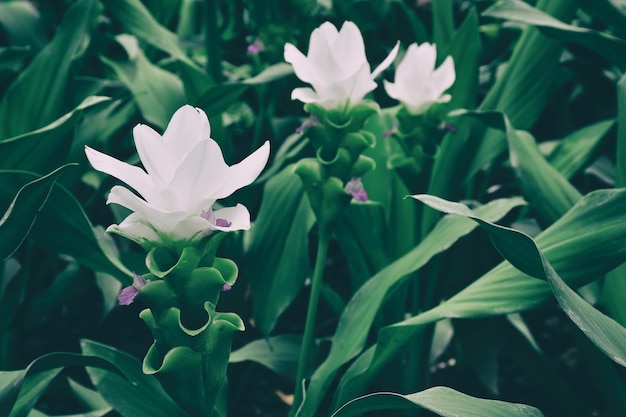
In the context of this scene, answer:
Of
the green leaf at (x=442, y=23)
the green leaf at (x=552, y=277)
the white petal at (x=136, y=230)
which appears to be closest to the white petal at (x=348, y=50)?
the green leaf at (x=552, y=277)

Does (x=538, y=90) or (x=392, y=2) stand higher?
(x=538, y=90)

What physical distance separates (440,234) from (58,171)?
49cm

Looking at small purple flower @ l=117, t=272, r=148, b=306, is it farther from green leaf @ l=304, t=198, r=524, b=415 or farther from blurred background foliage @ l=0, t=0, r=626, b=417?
green leaf @ l=304, t=198, r=524, b=415

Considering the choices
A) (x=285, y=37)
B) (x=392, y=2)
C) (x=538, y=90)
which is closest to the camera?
(x=538, y=90)

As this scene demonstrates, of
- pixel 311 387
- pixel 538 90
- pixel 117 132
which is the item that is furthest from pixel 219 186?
pixel 117 132

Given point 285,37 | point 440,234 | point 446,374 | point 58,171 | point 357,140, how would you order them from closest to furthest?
point 58,171
point 357,140
point 440,234
point 285,37
point 446,374

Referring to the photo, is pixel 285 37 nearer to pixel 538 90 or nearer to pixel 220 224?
pixel 538 90

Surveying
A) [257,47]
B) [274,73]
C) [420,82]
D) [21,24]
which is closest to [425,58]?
[420,82]

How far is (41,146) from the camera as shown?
93 cm

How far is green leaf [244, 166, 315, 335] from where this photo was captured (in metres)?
1.09

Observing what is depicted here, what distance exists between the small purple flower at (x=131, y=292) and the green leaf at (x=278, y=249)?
48 centimetres

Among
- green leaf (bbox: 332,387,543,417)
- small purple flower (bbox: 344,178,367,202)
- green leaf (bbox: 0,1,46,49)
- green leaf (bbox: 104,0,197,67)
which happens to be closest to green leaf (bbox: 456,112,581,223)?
small purple flower (bbox: 344,178,367,202)

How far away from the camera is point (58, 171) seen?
0.70 metres

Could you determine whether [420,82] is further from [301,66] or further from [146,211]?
[146,211]
